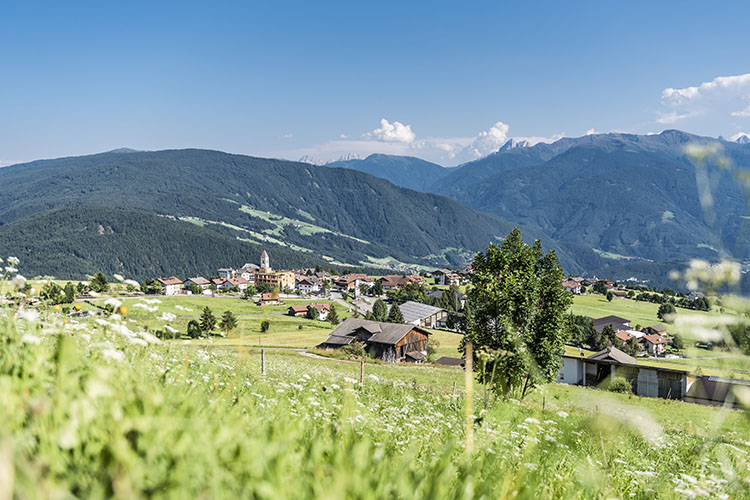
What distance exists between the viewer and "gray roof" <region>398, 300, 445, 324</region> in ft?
443

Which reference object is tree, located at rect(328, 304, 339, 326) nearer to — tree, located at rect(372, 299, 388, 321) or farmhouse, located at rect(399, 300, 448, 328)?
tree, located at rect(372, 299, 388, 321)

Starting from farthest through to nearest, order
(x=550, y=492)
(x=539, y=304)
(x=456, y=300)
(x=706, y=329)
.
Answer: (x=456, y=300) → (x=539, y=304) → (x=550, y=492) → (x=706, y=329)

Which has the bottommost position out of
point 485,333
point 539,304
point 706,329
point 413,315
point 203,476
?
point 413,315

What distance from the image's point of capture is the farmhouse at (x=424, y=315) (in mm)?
135000

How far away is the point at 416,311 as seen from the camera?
140250 millimetres

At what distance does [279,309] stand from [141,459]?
15302 cm

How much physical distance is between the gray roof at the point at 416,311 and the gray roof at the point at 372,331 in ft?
156

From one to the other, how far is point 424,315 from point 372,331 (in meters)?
56.2

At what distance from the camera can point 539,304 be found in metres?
22.1

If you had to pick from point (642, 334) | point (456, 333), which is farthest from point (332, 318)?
point (642, 334)

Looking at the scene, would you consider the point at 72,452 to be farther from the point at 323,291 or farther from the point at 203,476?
the point at 323,291

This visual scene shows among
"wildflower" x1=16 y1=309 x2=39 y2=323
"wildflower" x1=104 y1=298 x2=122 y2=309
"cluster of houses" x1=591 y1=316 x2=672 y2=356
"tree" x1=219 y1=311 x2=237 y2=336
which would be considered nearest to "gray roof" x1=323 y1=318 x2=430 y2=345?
"cluster of houses" x1=591 y1=316 x2=672 y2=356

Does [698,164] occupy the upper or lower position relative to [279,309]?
upper

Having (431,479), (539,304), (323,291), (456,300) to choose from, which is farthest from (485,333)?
(323,291)
